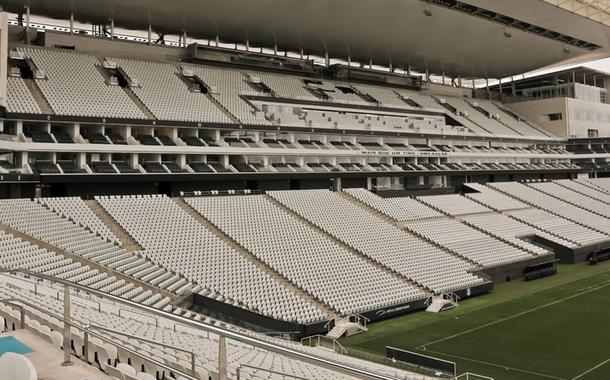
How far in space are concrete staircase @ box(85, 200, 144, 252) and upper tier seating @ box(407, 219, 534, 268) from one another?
17.0 m

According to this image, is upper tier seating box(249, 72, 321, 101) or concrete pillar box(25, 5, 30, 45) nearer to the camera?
concrete pillar box(25, 5, 30, 45)

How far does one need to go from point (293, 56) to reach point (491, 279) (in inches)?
1328

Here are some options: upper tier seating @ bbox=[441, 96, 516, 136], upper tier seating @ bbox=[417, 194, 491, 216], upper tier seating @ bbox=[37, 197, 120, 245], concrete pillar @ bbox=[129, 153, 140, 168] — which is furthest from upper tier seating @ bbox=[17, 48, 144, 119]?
upper tier seating @ bbox=[441, 96, 516, 136]

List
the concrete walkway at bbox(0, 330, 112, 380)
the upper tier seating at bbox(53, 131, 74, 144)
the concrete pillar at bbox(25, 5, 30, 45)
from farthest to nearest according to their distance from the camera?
the concrete pillar at bbox(25, 5, 30, 45)
the upper tier seating at bbox(53, 131, 74, 144)
the concrete walkway at bbox(0, 330, 112, 380)

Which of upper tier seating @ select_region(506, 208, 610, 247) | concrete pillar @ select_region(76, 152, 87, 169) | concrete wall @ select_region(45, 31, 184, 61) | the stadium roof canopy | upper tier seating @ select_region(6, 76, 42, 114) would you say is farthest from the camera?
the stadium roof canopy

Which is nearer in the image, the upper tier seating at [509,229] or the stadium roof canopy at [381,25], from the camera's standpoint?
the upper tier seating at [509,229]

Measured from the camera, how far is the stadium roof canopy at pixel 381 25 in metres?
39.4

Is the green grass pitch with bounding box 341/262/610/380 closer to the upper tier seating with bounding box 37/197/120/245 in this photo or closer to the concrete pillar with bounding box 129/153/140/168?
the upper tier seating with bounding box 37/197/120/245

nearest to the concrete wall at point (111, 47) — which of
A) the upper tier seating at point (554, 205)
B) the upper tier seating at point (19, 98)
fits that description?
the upper tier seating at point (19, 98)

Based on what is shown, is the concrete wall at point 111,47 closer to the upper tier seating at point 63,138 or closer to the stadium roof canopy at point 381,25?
the stadium roof canopy at point 381,25

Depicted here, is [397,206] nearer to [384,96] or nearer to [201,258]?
[201,258]

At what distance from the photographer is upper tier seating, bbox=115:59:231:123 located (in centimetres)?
3422

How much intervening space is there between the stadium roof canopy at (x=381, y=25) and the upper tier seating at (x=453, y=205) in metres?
15.2

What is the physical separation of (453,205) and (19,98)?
29.3 metres
